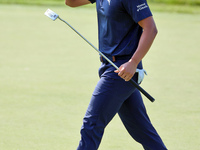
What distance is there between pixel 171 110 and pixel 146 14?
2.77 metres

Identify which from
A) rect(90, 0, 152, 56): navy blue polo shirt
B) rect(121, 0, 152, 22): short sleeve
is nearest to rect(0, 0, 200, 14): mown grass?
rect(90, 0, 152, 56): navy blue polo shirt

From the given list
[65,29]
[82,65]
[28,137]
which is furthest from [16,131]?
[65,29]

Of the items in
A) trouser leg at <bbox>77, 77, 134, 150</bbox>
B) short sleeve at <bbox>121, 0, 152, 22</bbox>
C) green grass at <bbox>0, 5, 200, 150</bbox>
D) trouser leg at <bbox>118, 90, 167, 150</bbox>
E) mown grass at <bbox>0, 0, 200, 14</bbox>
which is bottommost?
mown grass at <bbox>0, 0, 200, 14</bbox>

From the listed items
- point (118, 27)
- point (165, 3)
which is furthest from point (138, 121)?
point (165, 3)

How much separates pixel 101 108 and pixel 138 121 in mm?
489

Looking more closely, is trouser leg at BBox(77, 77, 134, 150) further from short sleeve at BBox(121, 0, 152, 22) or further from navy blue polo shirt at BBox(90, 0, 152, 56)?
short sleeve at BBox(121, 0, 152, 22)

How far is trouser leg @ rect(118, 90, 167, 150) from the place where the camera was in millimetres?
4082

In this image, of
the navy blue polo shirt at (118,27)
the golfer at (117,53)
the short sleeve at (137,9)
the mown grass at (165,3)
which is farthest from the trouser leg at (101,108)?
the mown grass at (165,3)

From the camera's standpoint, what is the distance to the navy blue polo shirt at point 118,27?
3635 mm

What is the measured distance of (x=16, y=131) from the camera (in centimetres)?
520

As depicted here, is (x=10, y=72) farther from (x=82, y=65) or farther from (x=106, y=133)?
(x=106, y=133)

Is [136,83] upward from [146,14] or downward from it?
downward

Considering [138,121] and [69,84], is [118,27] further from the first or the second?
[69,84]

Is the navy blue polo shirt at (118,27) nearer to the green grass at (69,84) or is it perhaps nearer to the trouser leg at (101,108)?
the trouser leg at (101,108)
